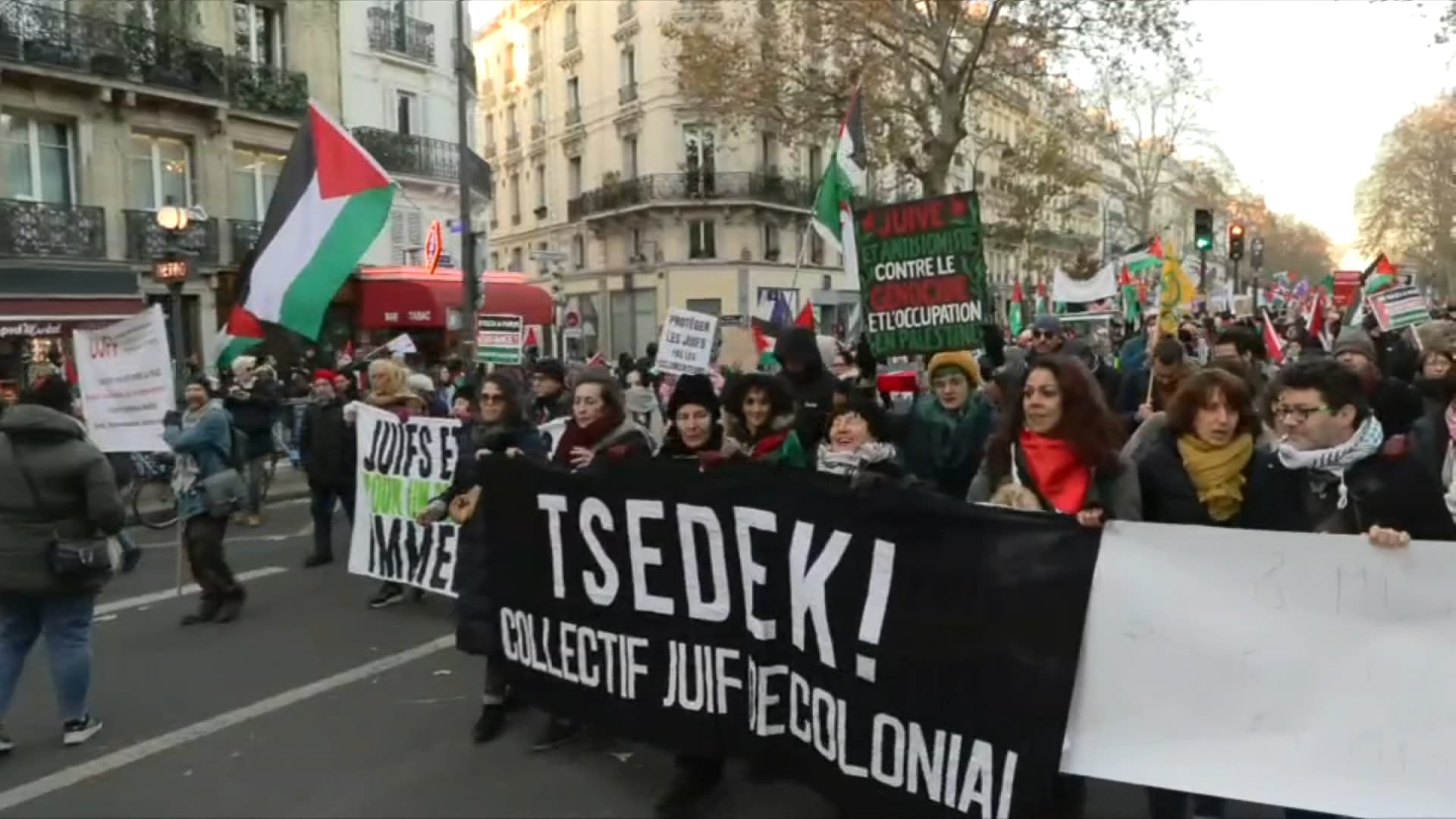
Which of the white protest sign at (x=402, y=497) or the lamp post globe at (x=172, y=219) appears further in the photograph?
the lamp post globe at (x=172, y=219)

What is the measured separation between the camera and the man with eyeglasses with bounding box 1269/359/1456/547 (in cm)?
312

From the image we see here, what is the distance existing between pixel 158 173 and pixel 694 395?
842 inches

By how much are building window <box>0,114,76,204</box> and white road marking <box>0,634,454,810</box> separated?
1747 cm

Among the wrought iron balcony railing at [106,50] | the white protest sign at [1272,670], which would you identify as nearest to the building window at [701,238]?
the wrought iron balcony railing at [106,50]

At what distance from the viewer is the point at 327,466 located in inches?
350

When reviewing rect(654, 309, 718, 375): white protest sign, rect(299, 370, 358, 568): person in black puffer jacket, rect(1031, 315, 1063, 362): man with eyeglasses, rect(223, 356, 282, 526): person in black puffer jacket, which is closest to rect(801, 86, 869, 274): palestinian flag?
rect(654, 309, 718, 375): white protest sign

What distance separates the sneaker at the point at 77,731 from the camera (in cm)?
509

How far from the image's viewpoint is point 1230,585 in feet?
10.4

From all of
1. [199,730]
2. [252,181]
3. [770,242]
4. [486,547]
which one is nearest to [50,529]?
[199,730]

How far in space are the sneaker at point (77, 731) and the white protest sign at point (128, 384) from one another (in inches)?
123

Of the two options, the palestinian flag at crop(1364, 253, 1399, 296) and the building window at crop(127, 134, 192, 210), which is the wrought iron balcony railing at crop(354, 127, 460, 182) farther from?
the palestinian flag at crop(1364, 253, 1399, 296)

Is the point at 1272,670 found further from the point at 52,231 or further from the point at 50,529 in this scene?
the point at 52,231

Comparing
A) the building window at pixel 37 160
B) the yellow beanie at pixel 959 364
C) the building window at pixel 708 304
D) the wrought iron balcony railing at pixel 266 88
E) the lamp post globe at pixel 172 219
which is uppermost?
the wrought iron balcony railing at pixel 266 88

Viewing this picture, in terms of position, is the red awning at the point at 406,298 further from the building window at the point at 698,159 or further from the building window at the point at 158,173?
the building window at the point at 698,159
